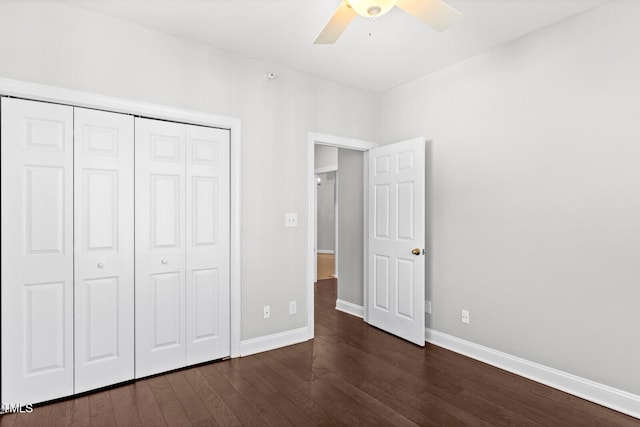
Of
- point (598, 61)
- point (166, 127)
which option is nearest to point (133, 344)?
point (166, 127)

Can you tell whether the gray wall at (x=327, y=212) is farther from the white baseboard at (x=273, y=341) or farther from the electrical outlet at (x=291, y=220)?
the white baseboard at (x=273, y=341)

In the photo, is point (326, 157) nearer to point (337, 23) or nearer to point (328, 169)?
point (328, 169)

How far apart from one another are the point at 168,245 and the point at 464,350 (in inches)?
110

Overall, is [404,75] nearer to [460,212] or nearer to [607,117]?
[460,212]

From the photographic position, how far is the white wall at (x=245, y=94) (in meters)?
2.40

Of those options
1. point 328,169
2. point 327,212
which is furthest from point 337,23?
point 327,212

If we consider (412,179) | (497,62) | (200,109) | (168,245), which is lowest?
(168,245)

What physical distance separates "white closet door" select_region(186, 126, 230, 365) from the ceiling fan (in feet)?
5.03

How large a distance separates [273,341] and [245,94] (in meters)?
→ 2.36

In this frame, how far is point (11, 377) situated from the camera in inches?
89.9

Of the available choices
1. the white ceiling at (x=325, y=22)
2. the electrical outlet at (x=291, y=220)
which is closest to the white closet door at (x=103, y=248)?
the white ceiling at (x=325, y=22)

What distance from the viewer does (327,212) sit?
841 centimetres

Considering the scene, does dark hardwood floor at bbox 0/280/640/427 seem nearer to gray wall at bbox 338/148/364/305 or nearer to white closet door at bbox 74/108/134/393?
white closet door at bbox 74/108/134/393

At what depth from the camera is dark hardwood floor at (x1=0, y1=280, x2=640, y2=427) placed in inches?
87.2
